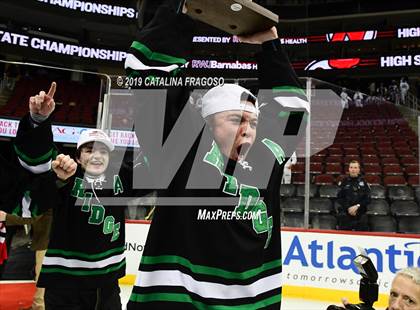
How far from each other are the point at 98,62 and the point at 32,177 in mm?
12951

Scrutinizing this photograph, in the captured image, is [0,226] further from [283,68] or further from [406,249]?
[406,249]

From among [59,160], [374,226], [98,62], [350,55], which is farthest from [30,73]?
[59,160]

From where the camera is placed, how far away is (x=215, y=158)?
1123 mm

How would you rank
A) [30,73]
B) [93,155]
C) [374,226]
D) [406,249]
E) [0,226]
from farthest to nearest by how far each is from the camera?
1. [30,73]
2. [374,226]
3. [406,249]
4. [0,226]
5. [93,155]

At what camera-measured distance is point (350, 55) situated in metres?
14.2

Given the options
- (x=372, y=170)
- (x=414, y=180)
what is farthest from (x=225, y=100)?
(x=372, y=170)

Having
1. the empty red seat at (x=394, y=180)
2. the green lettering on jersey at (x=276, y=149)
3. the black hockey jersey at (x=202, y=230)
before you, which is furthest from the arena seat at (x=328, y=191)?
the black hockey jersey at (x=202, y=230)

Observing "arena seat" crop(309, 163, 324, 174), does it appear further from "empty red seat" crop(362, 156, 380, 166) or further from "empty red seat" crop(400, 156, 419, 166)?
"empty red seat" crop(400, 156, 419, 166)

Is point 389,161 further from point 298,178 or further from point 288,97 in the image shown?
point 288,97

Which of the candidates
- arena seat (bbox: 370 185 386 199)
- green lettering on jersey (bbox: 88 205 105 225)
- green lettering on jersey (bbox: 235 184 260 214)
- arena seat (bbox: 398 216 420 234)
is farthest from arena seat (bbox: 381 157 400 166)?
green lettering on jersey (bbox: 235 184 260 214)

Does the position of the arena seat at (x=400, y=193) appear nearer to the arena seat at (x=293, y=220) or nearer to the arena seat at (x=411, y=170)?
the arena seat at (x=411, y=170)

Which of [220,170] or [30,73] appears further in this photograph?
[30,73]

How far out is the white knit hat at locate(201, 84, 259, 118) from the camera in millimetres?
1147

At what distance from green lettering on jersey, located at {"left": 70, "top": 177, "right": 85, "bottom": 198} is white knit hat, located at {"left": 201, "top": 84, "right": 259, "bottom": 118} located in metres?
1.37
